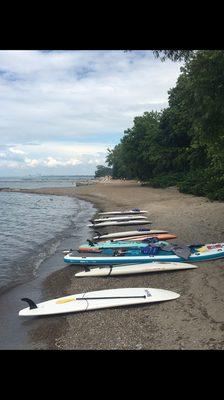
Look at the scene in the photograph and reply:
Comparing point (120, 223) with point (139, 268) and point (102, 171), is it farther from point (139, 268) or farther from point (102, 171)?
point (102, 171)

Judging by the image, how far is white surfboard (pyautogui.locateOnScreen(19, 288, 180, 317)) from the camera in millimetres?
9289

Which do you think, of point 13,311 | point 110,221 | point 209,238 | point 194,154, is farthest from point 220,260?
point 194,154

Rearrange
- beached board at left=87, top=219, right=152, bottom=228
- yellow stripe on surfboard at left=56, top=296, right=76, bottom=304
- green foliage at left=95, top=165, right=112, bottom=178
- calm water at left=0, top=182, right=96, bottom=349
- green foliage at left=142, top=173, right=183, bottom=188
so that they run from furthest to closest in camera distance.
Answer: green foliage at left=95, top=165, right=112, bottom=178 < green foliage at left=142, top=173, right=183, bottom=188 < beached board at left=87, top=219, right=152, bottom=228 < yellow stripe on surfboard at left=56, top=296, right=76, bottom=304 < calm water at left=0, top=182, right=96, bottom=349

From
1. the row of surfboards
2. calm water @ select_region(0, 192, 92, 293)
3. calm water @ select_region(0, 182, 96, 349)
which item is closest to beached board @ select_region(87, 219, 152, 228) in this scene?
calm water @ select_region(0, 182, 96, 349)

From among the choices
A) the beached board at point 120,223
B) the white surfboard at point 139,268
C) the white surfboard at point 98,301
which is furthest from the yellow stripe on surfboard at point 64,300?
the beached board at point 120,223

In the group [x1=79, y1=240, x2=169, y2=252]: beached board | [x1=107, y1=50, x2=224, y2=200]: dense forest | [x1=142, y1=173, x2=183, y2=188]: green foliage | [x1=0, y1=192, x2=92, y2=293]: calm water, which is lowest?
[x1=0, y1=192, x2=92, y2=293]: calm water

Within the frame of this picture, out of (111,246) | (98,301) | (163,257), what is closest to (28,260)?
(111,246)

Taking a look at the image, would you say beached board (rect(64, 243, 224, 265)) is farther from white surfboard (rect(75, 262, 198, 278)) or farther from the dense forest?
the dense forest

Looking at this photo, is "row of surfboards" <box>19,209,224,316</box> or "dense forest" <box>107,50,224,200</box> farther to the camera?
"dense forest" <box>107,50,224,200</box>

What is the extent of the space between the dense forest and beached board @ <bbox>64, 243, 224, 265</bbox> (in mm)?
3857

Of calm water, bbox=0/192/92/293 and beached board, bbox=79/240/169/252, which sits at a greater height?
beached board, bbox=79/240/169/252
